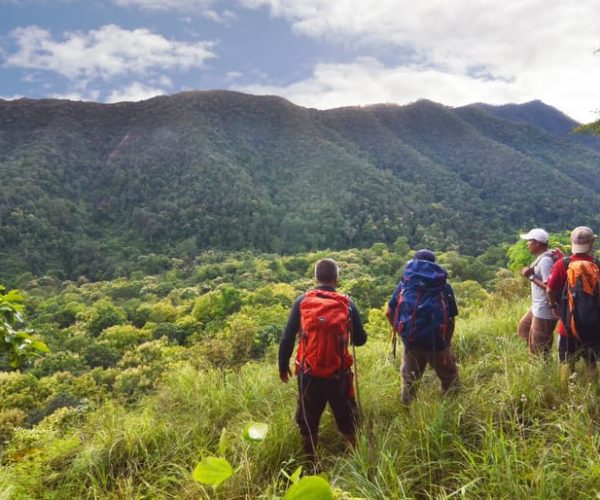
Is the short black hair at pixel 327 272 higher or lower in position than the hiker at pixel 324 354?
higher

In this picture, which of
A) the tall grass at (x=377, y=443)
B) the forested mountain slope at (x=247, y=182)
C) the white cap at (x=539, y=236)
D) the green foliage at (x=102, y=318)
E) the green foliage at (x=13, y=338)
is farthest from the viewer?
the forested mountain slope at (x=247, y=182)

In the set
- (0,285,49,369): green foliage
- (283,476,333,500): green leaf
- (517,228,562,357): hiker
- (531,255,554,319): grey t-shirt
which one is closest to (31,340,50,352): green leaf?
(0,285,49,369): green foliage

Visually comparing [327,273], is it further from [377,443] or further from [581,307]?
[581,307]

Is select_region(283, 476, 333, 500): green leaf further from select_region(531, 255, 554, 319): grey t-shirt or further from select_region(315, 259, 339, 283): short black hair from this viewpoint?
select_region(531, 255, 554, 319): grey t-shirt

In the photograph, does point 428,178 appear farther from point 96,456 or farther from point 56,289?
point 96,456

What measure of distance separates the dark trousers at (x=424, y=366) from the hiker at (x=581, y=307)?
2.21 feet

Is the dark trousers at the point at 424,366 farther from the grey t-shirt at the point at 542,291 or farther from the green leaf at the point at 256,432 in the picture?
the green leaf at the point at 256,432

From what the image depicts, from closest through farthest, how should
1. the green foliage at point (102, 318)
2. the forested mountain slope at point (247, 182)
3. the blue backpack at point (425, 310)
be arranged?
the blue backpack at point (425, 310), the green foliage at point (102, 318), the forested mountain slope at point (247, 182)

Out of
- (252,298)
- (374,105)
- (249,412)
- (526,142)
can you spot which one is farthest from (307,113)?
(249,412)

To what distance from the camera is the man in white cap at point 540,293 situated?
3271 millimetres

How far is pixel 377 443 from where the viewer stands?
7.97 ft

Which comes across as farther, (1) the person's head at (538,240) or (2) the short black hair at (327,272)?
(1) the person's head at (538,240)

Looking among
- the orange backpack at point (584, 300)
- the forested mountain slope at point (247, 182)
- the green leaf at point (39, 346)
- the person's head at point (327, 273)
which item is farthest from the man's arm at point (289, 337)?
the forested mountain slope at point (247, 182)

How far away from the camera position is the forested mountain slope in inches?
2532
